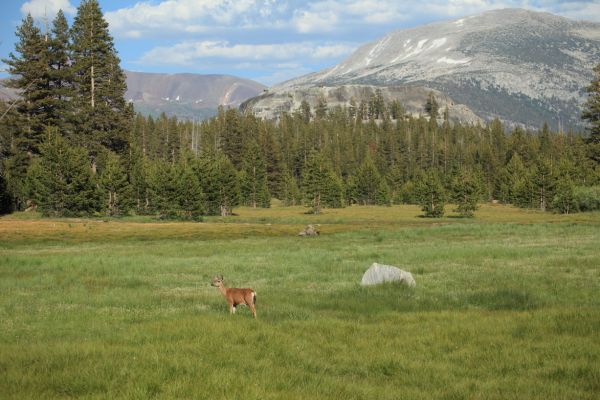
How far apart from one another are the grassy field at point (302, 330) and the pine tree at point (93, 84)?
2031 inches

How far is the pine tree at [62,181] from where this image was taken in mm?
66375

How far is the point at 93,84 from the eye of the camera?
79812 mm

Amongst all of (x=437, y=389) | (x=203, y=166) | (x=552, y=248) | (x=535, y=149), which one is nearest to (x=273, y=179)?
(x=203, y=166)

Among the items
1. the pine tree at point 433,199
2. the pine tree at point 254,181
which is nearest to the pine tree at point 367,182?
the pine tree at point 254,181

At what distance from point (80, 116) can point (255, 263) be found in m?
57.8

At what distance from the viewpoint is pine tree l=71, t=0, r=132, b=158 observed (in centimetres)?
7850

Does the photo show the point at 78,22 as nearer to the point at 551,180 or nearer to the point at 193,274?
the point at 193,274

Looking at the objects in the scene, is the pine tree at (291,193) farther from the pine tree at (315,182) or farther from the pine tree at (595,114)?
the pine tree at (595,114)

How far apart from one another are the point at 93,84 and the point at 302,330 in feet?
247

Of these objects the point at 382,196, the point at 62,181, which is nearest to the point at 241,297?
the point at 62,181

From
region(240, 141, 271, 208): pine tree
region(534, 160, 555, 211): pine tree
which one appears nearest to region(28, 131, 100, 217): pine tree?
region(240, 141, 271, 208): pine tree

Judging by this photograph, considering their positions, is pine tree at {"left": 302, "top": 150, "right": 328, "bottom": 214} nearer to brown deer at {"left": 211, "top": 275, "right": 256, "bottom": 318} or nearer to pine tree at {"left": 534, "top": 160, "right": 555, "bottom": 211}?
pine tree at {"left": 534, "top": 160, "right": 555, "bottom": 211}

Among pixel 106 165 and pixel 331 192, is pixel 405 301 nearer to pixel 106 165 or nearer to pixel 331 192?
pixel 106 165

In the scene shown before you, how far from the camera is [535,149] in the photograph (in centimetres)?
16588
